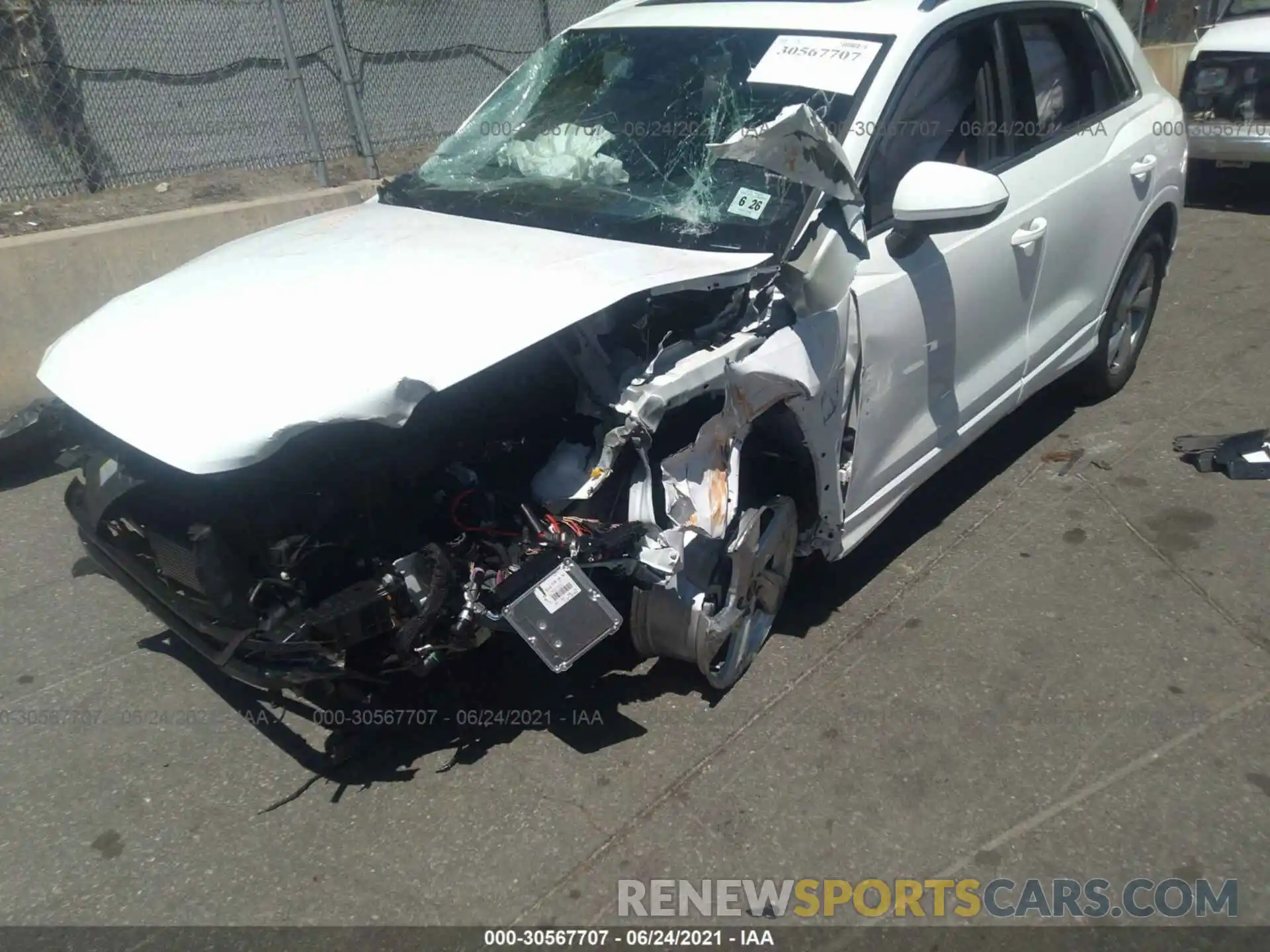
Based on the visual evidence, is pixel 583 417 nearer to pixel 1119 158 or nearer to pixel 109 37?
pixel 1119 158

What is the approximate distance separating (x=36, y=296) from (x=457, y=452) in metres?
3.70

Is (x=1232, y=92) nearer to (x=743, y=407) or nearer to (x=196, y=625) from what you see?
(x=743, y=407)

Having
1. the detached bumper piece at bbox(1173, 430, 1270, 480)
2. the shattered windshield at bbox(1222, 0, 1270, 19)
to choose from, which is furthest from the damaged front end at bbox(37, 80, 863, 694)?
the shattered windshield at bbox(1222, 0, 1270, 19)

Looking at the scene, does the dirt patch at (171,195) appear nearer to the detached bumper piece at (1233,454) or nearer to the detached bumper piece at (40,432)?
the detached bumper piece at (40,432)

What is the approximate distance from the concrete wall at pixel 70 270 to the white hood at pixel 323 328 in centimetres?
259

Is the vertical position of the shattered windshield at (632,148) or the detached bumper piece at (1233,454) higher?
the shattered windshield at (632,148)

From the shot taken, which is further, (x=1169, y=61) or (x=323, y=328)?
(x=1169, y=61)

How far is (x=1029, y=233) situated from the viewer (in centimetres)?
366

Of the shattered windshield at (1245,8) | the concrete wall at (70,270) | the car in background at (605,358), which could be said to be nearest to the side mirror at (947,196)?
the car in background at (605,358)

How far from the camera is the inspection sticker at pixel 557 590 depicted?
2.52 metres

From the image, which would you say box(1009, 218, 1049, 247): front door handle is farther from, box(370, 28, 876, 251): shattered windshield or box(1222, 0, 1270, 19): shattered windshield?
box(1222, 0, 1270, 19): shattered windshield

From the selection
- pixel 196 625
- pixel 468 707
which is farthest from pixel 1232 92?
pixel 196 625

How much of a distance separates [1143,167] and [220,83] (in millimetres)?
5717

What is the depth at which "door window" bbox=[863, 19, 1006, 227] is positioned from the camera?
3.20m
